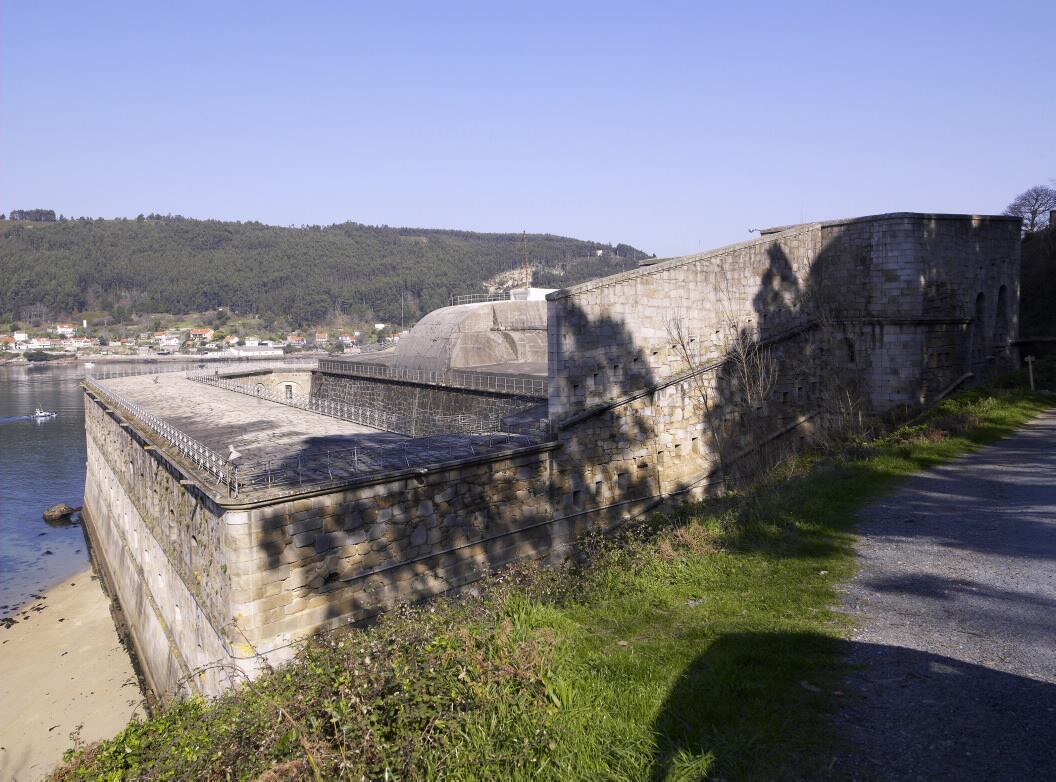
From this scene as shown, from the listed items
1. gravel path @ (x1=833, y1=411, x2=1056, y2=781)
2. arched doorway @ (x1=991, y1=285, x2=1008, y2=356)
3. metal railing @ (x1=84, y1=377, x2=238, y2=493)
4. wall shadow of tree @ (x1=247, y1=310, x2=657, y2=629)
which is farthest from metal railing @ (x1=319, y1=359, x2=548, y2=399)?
arched doorway @ (x1=991, y1=285, x2=1008, y2=356)

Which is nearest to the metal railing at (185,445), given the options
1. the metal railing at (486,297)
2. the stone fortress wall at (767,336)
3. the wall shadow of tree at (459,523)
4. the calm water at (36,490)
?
the wall shadow of tree at (459,523)

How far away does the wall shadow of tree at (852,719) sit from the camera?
4707mm

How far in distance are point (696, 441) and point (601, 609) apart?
998 centimetres

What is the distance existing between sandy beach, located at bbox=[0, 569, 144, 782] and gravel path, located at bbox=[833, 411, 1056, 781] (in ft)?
42.7

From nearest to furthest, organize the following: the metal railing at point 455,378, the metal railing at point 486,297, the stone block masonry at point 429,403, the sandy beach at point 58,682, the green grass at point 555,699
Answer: the green grass at point 555,699 → the sandy beach at point 58,682 → the stone block masonry at point 429,403 → the metal railing at point 455,378 → the metal railing at point 486,297

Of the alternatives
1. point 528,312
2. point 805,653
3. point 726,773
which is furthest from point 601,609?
point 528,312

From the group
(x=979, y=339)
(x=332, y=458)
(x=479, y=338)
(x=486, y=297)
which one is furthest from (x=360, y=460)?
(x=486, y=297)

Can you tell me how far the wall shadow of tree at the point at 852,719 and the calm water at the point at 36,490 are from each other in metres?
23.9

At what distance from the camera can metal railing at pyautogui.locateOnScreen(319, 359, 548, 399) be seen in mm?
19344

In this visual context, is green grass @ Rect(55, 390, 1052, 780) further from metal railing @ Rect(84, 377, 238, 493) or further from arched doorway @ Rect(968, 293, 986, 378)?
arched doorway @ Rect(968, 293, 986, 378)

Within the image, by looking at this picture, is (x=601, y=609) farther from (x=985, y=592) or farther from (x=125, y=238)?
(x=125, y=238)

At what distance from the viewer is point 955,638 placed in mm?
6508

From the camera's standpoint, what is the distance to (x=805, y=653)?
20.9 feet

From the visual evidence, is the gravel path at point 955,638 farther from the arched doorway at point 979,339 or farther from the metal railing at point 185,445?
the arched doorway at point 979,339
